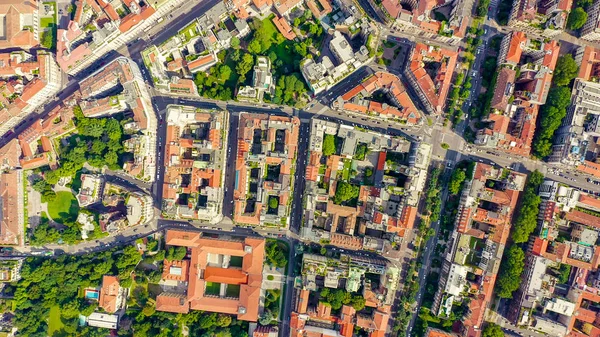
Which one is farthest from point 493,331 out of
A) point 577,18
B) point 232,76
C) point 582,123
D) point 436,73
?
point 232,76

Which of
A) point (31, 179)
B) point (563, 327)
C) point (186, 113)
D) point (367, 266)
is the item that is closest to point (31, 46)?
point (31, 179)

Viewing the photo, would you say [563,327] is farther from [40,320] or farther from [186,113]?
[40,320]

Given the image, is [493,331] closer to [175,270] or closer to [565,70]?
[565,70]

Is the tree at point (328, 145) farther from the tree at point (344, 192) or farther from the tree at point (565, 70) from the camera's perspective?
the tree at point (565, 70)

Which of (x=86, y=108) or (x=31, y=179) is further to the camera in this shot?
(x=31, y=179)

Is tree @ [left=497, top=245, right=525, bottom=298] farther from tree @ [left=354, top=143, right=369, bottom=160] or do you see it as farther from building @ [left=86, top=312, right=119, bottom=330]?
building @ [left=86, top=312, right=119, bottom=330]

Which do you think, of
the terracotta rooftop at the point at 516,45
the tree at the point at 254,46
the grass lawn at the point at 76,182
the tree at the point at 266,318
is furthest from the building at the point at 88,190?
the terracotta rooftop at the point at 516,45

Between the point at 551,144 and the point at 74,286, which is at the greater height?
the point at 551,144
